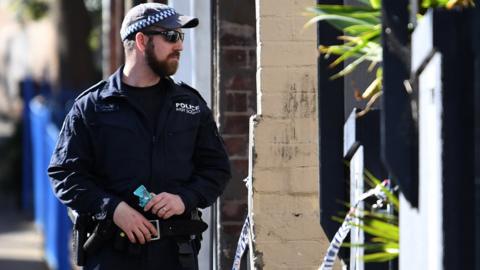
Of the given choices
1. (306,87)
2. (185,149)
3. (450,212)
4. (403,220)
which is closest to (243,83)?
(306,87)

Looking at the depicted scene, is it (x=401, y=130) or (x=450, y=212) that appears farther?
(x=401, y=130)

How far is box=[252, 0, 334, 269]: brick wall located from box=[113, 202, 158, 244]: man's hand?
0.96 m

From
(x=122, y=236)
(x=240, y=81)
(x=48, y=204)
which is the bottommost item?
(x=48, y=204)

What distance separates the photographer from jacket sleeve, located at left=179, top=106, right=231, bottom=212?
5.46 meters

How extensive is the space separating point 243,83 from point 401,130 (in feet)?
11.0

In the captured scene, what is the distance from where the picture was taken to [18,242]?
578 inches

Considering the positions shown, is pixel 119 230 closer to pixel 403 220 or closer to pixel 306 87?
pixel 306 87

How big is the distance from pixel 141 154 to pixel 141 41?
48cm

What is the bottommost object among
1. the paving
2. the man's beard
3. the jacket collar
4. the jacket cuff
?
the paving

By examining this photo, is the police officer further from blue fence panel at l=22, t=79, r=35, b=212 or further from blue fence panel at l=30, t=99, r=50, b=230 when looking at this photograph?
blue fence panel at l=22, t=79, r=35, b=212

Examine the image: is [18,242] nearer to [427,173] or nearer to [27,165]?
[27,165]

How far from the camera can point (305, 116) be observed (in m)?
6.15

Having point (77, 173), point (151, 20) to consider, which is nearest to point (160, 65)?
point (151, 20)

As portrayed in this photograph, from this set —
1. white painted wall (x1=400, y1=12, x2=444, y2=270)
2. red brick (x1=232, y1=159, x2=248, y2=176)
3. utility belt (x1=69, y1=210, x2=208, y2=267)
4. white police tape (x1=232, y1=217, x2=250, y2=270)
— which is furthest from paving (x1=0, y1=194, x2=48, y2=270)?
white painted wall (x1=400, y1=12, x2=444, y2=270)
